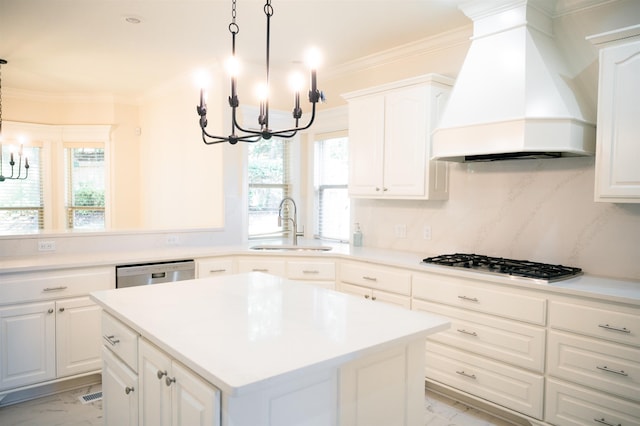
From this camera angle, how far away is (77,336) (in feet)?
10.1

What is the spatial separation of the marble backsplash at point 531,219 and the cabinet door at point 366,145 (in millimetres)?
401

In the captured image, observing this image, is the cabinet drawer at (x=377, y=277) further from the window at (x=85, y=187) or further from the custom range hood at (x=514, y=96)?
the window at (x=85, y=187)

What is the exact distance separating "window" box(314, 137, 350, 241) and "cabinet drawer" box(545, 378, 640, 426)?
2.47 meters

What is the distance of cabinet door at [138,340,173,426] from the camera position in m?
1.48

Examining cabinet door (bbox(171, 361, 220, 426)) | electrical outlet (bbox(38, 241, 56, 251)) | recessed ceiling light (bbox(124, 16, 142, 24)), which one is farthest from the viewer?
electrical outlet (bbox(38, 241, 56, 251))

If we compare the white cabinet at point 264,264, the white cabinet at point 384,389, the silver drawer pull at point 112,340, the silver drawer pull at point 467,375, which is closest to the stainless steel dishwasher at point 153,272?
the white cabinet at point 264,264

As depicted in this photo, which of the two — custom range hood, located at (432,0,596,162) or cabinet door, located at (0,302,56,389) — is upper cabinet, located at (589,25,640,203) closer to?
custom range hood, located at (432,0,596,162)

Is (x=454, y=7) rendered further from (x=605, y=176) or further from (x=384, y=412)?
(x=384, y=412)

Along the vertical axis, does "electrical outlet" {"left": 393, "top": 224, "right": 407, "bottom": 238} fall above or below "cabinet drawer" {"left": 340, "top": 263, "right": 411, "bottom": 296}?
above

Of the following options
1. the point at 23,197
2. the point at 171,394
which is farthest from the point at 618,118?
the point at 23,197

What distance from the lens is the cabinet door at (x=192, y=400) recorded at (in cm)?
121

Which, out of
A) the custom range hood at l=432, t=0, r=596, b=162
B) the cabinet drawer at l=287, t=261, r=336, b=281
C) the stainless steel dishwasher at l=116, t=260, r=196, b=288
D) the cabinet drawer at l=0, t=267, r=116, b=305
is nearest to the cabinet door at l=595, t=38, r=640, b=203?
the custom range hood at l=432, t=0, r=596, b=162

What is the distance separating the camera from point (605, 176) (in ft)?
7.71

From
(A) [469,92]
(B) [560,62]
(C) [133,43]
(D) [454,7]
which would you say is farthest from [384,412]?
(C) [133,43]
